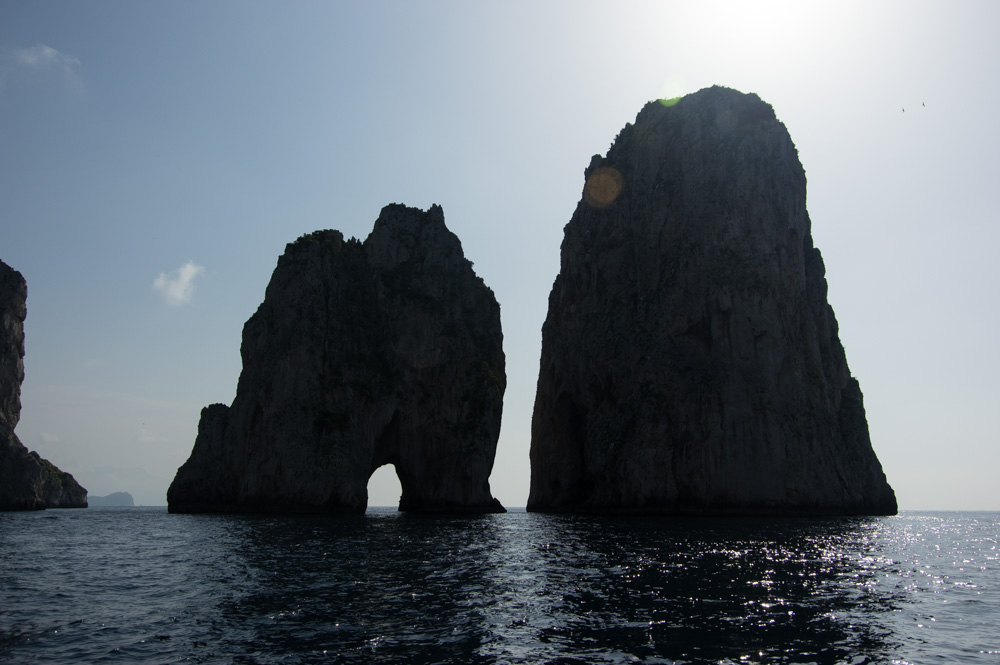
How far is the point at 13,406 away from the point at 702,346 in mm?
101911

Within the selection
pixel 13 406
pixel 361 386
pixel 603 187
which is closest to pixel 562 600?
pixel 361 386

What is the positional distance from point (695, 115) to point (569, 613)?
79.5m

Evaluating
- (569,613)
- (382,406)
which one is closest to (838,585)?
(569,613)

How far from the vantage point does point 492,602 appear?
876 inches

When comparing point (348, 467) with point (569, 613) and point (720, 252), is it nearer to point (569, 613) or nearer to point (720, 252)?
point (720, 252)

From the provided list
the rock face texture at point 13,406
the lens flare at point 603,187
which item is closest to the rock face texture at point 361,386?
the lens flare at point 603,187

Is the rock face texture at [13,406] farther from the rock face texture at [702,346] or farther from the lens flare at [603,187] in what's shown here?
the lens flare at [603,187]

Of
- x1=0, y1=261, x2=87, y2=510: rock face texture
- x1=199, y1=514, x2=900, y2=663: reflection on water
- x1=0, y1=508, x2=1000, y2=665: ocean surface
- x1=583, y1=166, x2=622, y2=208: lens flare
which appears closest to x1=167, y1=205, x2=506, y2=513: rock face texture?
x1=583, y1=166, x2=622, y2=208: lens flare

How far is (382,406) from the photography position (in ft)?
260

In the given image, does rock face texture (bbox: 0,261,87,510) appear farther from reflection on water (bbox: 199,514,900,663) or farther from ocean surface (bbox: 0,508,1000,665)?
reflection on water (bbox: 199,514,900,663)

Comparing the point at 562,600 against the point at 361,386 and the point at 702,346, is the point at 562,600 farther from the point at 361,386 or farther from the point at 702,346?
the point at 702,346

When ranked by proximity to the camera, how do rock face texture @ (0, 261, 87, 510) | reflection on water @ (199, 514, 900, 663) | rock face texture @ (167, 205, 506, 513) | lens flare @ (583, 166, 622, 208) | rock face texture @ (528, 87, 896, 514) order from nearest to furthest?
reflection on water @ (199, 514, 900, 663)
rock face texture @ (167, 205, 506, 513)
rock face texture @ (528, 87, 896, 514)
rock face texture @ (0, 261, 87, 510)
lens flare @ (583, 166, 622, 208)

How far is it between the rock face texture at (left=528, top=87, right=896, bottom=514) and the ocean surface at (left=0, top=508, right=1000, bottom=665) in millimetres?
34489

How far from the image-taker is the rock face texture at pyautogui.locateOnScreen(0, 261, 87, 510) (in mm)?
96062
